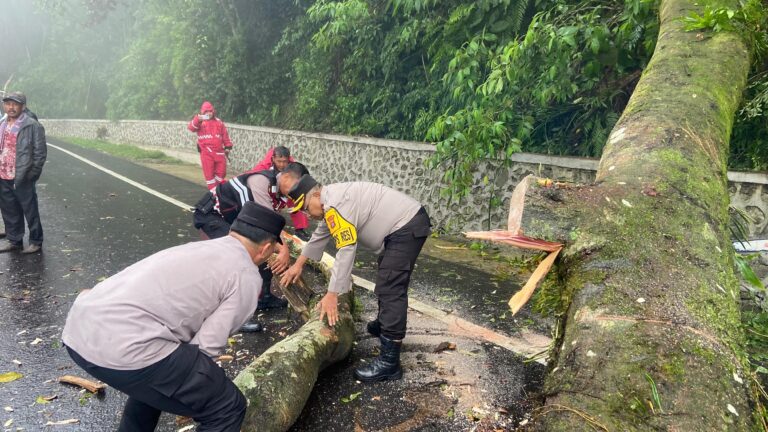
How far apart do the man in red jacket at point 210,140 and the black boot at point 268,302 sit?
609cm

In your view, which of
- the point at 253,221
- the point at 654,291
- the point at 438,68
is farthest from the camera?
the point at 438,68

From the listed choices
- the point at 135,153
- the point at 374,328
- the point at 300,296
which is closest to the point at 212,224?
the point at 300,296

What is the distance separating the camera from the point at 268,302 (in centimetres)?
490

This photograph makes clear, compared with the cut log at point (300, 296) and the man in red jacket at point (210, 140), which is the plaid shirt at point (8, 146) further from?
the cut log at point (300, 296)

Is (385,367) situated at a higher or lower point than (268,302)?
higher

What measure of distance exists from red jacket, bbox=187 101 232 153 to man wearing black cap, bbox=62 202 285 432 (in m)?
8.39

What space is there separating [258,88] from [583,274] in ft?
44.5

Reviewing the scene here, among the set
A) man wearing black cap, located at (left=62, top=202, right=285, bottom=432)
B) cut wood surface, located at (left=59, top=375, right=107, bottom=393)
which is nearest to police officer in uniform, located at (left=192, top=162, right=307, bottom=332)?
cut wood surface, located at (left=59, top=375, right=107, bottom=393)

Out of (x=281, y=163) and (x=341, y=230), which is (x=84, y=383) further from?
(x=281, y=163)

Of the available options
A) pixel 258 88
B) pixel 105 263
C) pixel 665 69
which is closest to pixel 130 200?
pixel 105 263

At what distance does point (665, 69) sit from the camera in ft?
11.3

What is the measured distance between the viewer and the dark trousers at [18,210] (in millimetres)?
6469

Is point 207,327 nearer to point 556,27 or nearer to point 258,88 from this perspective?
point 556,27

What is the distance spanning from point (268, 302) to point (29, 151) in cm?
368
